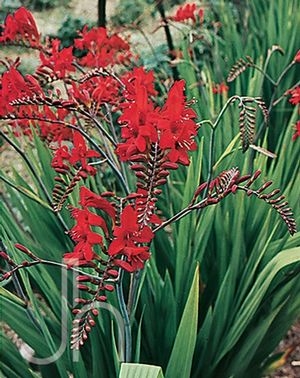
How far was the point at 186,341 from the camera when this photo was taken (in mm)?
1276

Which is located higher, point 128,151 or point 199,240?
point 128,151

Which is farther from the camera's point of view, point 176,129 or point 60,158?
point 60,158

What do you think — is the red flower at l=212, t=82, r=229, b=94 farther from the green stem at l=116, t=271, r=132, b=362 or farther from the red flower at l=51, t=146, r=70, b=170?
the green stem at l=116, t=271, r=132, b=362

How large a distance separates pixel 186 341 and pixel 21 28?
2.74 feet

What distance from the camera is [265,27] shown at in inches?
114

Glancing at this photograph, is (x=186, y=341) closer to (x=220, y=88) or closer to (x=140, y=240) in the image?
(x=140, y=240)

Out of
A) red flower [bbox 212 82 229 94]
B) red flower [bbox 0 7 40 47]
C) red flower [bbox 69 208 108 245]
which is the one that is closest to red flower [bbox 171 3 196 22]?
red flower [bbox 212 82 229 94]

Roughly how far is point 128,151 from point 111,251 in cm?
15

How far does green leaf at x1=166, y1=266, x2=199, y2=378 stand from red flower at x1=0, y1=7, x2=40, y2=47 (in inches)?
29.8

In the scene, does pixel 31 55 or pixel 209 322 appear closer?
pixel 209 322

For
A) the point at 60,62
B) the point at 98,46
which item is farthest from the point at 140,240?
the point at 98,46

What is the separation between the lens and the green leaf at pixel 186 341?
123 centimetres

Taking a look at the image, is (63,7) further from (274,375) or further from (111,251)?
(111,251)

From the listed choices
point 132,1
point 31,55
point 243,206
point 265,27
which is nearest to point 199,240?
point 243,206
